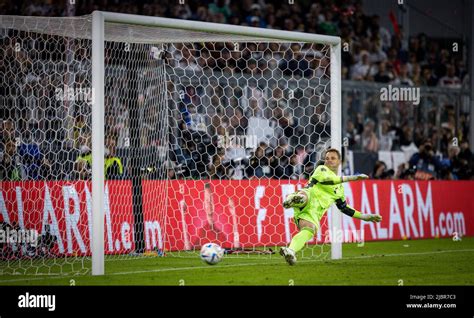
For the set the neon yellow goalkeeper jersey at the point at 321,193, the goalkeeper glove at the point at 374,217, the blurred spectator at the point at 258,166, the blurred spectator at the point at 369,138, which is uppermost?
the blurred spectator at the point at 369,138

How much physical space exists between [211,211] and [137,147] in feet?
5.98

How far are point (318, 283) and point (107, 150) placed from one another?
5.16 m

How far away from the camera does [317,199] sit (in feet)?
38.6

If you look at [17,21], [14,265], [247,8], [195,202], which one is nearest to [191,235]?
[195,202]

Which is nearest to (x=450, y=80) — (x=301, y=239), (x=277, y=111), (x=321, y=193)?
(x=277, y=111)

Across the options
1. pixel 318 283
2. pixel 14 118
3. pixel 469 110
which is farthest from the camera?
pixel 469 110

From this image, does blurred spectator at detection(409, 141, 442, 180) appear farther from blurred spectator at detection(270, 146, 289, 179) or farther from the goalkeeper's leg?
the goalkeeper's leg

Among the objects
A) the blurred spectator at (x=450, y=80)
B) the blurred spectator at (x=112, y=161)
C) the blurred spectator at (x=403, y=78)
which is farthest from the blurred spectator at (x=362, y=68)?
the blurred spectator at (x=112, y=161)

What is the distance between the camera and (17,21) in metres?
11.7

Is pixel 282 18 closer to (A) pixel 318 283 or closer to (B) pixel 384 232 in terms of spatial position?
(B) pixel 384 232

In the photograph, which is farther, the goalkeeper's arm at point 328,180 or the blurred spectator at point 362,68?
the blurred spectator at point 362,68

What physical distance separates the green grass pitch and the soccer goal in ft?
1.75

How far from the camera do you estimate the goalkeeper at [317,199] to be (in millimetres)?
11219

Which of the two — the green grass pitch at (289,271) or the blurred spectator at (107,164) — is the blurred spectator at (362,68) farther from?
the blurred spectator at (107,164)
